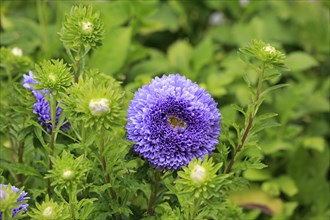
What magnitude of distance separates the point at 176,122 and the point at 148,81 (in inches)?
16.3

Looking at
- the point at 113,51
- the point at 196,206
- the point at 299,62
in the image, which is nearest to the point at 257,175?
the point at 299,62

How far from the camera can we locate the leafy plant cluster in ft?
2.98

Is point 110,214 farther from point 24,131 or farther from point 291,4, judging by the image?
point 291,4

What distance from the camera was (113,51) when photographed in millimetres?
1768

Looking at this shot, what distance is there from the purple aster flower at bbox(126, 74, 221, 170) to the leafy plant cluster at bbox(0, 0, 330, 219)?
0.03 m

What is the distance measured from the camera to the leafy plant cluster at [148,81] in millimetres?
907

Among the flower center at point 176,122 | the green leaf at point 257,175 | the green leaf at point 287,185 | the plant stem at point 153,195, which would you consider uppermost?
the flower center at point 176,122

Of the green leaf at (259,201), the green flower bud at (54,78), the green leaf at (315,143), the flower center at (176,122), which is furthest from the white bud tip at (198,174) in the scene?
the green leaf at (315,143)

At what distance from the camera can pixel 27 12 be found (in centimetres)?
219

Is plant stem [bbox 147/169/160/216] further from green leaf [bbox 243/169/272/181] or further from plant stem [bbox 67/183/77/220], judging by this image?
green leaf [bbox 243/169/272/181]

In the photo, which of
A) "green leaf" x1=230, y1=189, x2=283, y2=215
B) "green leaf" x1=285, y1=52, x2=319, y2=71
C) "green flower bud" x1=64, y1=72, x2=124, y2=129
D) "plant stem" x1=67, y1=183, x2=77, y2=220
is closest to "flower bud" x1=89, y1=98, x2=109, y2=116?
"green flower bud" x1=64, y1=72, x2=124, y2=129

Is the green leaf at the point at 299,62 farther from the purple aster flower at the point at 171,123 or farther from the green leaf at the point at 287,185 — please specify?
the purple aster flower at the point at 171,123

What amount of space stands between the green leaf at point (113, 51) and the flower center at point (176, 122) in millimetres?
799

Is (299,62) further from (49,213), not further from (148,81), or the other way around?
(49,213)
